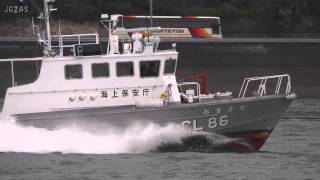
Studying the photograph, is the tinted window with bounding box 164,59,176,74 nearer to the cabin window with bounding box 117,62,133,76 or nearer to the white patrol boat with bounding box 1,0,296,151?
the white patrol boat with bounding box 1,0,296,151

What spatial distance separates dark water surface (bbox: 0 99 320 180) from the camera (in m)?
22.4

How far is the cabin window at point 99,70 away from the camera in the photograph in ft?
85.3

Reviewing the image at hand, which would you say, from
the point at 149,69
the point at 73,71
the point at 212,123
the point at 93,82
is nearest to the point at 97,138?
the point at 93,82

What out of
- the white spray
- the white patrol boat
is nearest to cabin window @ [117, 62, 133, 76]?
the white patrol boat

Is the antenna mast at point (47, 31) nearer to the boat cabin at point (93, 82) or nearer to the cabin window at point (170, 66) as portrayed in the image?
the boat cabin at point (93, 82)

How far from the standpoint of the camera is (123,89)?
1021 inches

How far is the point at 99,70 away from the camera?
26000 millimetres

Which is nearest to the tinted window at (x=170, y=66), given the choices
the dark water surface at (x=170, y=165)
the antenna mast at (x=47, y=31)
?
the dark water surface at (x=170, y=165)

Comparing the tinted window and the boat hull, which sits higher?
the tinted window

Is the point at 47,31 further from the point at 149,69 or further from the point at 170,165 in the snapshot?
the point at 170,165

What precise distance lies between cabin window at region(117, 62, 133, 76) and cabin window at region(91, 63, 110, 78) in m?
0.38

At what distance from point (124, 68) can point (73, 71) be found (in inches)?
64.1

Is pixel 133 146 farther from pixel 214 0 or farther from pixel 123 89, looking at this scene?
pixel 214 0

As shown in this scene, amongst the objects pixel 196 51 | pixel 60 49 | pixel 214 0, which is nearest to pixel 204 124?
pixel 60 49
